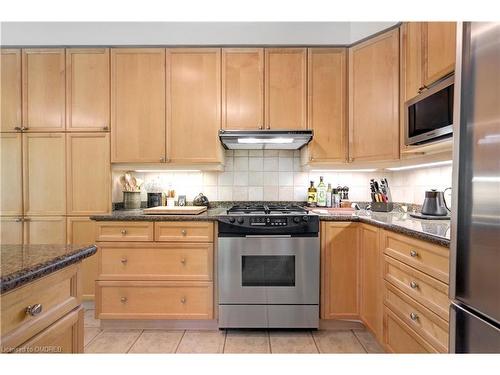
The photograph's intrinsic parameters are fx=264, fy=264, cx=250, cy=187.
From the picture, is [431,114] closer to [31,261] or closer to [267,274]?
[267,274]

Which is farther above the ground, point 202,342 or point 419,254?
point 419,254

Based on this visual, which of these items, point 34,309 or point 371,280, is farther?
point 371,280

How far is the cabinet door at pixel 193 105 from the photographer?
2355mm

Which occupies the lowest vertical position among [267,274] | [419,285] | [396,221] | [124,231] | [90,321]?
[90,321]

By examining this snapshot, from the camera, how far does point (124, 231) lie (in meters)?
2.04

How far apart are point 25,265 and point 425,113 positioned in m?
2.04

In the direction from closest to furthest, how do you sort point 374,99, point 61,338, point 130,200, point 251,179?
1. point 61,338
2. point 374,99
3. point 130,200
4. point 251,179

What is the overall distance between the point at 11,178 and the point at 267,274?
2.37m

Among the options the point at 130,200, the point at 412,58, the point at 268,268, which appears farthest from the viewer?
the point at 130,200

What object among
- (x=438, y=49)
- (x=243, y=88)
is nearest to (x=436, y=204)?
(x=438, y=49)

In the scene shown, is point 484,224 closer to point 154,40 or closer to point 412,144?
point 412,144

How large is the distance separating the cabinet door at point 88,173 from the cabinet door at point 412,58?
97.8 inches

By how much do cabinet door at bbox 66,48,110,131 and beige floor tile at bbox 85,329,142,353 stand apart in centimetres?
170
